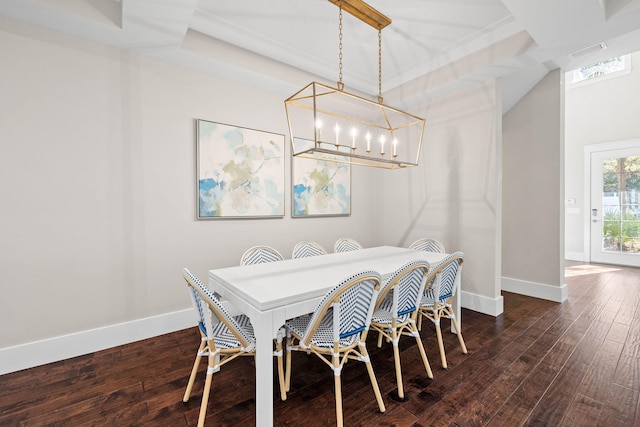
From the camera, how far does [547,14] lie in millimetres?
2178

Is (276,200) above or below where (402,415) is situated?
above

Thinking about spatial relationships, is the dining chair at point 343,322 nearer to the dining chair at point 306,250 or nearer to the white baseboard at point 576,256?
the dining chair at point 306,250

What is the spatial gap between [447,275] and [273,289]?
4.52ft

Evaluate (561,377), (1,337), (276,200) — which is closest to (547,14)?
(561,377)

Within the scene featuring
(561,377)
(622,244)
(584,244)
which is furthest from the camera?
(584,244)

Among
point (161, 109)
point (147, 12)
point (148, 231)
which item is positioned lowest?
point (148, 231)

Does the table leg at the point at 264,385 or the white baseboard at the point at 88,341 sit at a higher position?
the table leg at the point at 264,385

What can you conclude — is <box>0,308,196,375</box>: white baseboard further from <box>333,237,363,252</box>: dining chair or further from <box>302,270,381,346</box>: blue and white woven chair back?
<box>302,270,381,346</box>: blue and white woven chair back

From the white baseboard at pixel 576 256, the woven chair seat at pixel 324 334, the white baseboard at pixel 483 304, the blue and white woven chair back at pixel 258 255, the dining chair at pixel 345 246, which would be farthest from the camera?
the white baseboard at pixel 576 256

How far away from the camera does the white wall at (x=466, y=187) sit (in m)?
3.20

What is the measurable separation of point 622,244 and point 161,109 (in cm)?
793

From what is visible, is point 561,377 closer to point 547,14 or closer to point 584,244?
point 547,14

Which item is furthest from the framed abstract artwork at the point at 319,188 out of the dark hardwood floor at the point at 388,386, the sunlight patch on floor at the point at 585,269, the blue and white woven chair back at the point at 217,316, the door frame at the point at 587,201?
the door frame at the point at 587,201

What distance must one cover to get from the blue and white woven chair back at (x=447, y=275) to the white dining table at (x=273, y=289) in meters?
0.23
